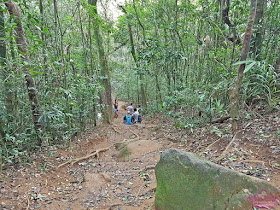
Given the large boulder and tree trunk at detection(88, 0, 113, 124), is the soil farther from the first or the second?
tree trunk at detection(88, 0, 113, 124)

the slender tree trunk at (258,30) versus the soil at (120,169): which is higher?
the slender tree trunk at (258,30)

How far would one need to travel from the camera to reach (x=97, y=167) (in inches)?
216

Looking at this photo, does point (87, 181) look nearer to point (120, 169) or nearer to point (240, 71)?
point (120, 169)

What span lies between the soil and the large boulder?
0.62 metres

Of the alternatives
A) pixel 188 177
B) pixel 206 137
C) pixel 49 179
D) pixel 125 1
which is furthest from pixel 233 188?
pixel 125 1

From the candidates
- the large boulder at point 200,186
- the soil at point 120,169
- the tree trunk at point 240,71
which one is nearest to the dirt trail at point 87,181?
the soil at point 120,169

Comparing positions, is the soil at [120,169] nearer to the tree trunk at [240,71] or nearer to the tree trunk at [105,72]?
the tree trunk at [240,71]

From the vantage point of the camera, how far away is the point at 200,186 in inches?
99.4

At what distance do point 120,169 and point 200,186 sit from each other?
10.3 ft

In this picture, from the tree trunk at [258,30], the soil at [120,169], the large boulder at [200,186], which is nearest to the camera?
the large boulder at [200,186]

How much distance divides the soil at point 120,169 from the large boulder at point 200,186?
621mm

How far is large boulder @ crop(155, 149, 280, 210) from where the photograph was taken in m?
2.22

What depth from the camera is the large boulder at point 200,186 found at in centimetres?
222

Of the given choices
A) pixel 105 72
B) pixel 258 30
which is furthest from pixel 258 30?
pixel 105 72
